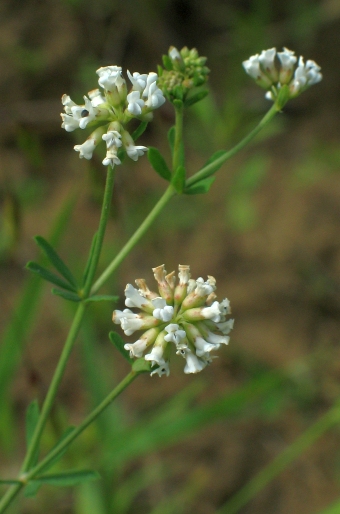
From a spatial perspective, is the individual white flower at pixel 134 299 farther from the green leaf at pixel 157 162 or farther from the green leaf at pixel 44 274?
the green leaf at pixel 157 162

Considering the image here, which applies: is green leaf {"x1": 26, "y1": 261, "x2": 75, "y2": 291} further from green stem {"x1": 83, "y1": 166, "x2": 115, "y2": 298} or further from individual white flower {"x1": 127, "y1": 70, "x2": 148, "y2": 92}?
individual white flower {"x1": 127, "y1": 70, "x2": 148, "y2": 92}

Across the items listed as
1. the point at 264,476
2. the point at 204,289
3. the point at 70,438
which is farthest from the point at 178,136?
the point at 264,476

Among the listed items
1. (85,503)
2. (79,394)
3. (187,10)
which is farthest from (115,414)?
(187,10)

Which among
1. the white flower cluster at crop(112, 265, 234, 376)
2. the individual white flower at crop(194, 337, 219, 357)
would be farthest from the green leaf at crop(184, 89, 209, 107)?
the individual white flower at crop(194, 337, 219, 357)

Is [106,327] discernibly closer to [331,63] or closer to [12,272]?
[12,272]

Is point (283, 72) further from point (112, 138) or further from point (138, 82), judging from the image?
point (112, 138)

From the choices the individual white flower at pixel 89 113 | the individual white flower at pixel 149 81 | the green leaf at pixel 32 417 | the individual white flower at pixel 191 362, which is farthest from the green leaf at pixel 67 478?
the individual white flower at pixel 149 81
